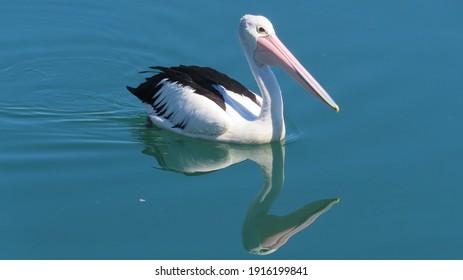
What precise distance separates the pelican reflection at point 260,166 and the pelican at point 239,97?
0.31 ft

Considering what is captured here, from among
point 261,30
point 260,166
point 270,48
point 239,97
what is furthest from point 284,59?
point 260,166

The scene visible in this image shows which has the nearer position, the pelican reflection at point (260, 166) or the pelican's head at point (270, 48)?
the pelican reflection at point (260, 166)

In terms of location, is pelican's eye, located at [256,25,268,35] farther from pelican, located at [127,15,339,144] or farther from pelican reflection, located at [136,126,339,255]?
Answer: pelican reflection, located at [136,126,339,255]

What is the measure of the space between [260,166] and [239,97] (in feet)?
2.53

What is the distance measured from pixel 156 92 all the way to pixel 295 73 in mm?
1580

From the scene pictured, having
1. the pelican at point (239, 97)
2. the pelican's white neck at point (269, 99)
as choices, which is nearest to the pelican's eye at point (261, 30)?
the pelican at point (239, 97)

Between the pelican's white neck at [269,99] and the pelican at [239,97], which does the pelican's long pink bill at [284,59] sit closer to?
the pelican at [239,97]

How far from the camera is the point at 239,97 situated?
938 centimetres

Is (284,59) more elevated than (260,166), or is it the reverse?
(284,59)

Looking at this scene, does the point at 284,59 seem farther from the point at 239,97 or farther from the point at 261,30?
the point at 239,97

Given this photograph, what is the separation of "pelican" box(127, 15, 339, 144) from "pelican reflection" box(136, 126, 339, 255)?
0.09 meters

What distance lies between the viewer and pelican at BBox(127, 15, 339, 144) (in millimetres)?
8891

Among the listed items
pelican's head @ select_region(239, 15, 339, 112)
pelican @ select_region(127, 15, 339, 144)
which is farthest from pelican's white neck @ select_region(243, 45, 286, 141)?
pelican's head @ select_region(239, 15, 339, 112)

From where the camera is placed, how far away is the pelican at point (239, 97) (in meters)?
8.89
